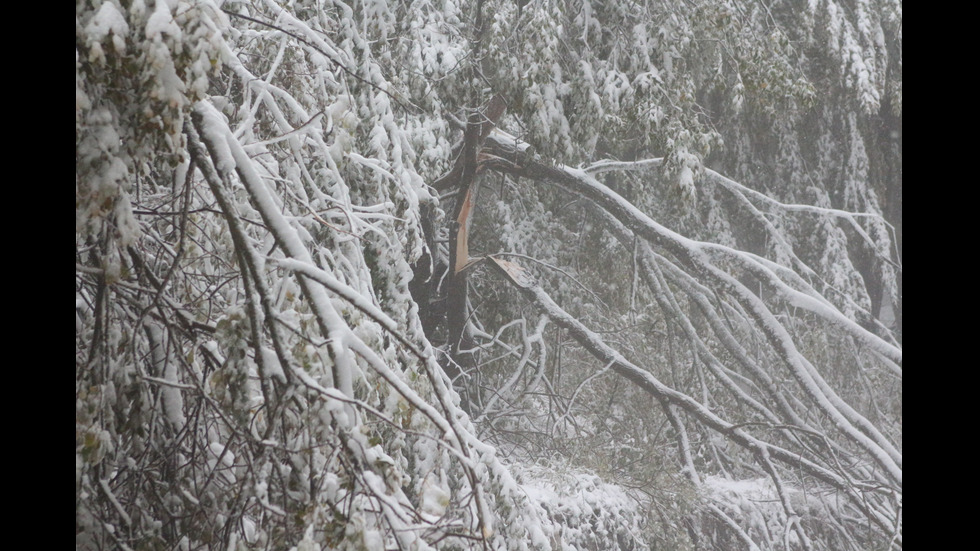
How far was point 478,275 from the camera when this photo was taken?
413 centimetres

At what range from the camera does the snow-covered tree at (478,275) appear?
85cm

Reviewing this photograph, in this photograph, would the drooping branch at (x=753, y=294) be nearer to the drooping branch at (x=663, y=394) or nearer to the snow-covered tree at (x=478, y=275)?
the snow-covered tree at (x=478, y=275)

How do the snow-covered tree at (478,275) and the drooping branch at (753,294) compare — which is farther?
the drooping branch at (753,294)

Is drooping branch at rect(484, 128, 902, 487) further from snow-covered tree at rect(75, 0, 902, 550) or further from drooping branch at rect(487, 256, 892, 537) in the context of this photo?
drooping branch at rect(487, 256, 892, 537)

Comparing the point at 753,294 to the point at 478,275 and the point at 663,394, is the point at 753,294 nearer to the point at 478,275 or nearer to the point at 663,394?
the point at 663,394

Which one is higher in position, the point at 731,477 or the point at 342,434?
the point at 342,434

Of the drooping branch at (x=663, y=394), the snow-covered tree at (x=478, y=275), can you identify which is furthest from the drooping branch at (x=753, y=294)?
the drooping branch at (x=663, y=394)

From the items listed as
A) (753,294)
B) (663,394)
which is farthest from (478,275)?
(753,294)
